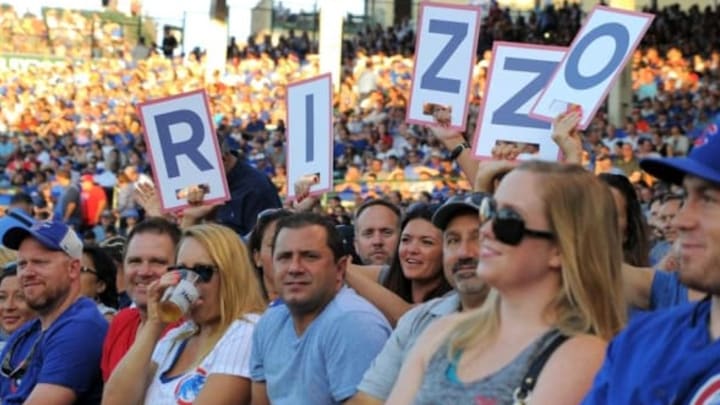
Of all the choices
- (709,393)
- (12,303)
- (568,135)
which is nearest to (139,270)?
(12,303)

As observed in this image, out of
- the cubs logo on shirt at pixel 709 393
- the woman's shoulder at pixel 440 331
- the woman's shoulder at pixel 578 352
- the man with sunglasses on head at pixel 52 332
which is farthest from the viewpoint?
→ the man with sunglasses on head at pixel 52 332

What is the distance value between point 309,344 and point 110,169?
18.0 meters

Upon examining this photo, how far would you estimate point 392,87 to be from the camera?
88.4 ft

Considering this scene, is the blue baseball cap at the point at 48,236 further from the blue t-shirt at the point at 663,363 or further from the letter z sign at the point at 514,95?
the blue t-shirt at the point at 663,363

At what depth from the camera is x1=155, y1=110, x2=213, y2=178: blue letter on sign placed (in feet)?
27.0

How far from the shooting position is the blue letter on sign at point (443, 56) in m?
7.78

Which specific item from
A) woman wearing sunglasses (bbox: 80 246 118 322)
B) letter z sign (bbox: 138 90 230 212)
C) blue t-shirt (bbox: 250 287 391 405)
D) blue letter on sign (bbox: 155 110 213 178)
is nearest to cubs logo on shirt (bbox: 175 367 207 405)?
blue t-shirt (bbox: 250 287 391 405)

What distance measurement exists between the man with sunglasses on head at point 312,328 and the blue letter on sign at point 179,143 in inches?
97.7

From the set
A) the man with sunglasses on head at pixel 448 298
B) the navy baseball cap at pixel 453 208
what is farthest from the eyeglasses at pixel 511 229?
the navy baseball cap at pixel 453 208

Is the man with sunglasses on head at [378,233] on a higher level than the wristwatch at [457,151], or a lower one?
lower

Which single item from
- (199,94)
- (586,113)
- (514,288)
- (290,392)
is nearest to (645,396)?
(514,288)

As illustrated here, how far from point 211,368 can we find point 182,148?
265 centimetres

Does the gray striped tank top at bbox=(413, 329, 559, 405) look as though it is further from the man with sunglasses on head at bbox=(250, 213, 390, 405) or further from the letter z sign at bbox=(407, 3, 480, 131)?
the letter z sign at bbox=(407, 3, 480, 131)

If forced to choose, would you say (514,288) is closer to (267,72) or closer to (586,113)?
(586,113)
